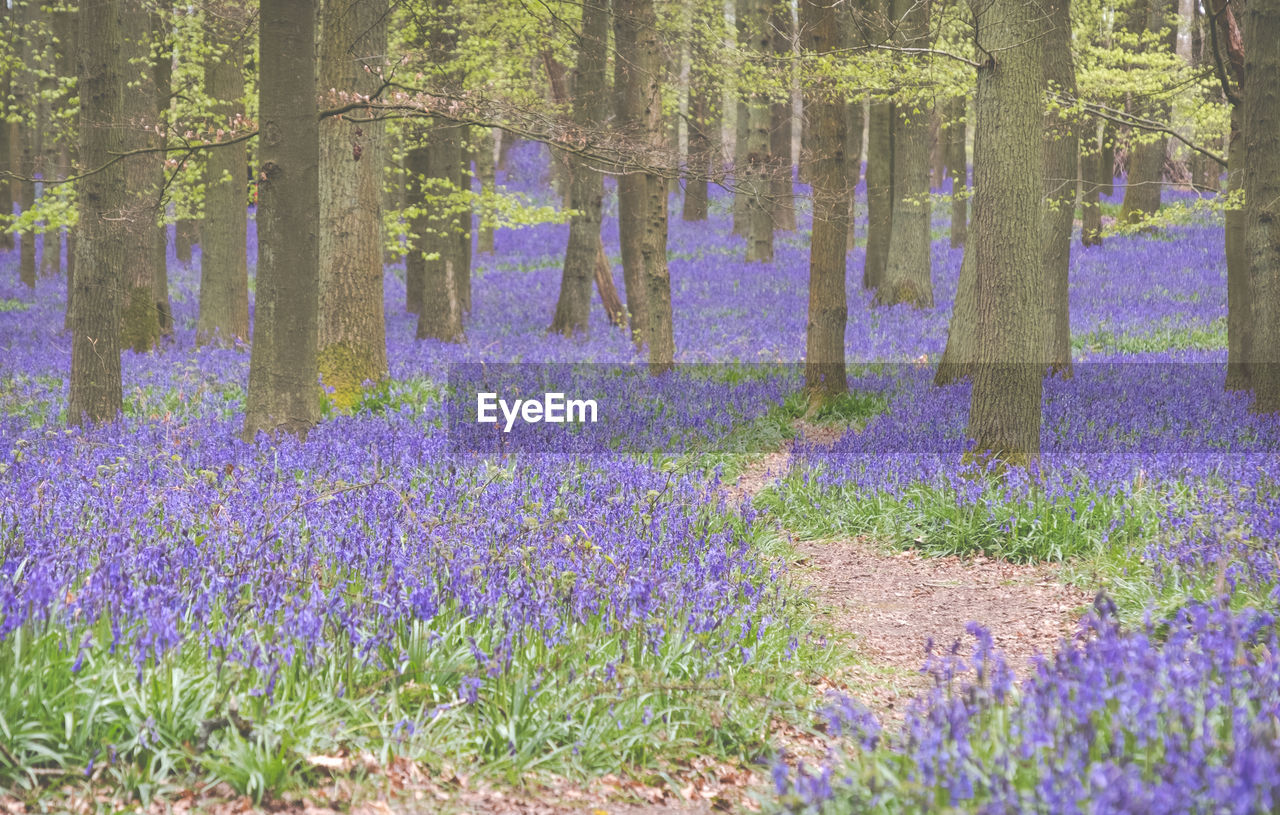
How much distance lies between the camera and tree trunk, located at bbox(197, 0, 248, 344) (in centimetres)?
1662

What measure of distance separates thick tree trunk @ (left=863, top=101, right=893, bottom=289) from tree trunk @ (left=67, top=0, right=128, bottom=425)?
12601mm

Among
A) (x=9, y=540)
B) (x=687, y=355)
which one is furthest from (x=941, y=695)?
(x=687, y=355)

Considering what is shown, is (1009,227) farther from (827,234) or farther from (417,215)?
(417,215)

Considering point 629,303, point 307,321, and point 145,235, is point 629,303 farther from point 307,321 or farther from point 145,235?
point 307,321

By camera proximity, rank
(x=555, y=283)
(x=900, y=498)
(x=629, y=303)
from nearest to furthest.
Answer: (x=900, y=498), (x=629, y=303), (x=555, y=283)

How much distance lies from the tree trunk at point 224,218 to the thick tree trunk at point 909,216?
11076 mm

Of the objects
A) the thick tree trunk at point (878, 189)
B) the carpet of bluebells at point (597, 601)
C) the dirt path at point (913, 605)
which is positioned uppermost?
the thick tree trunk at point (878, 189)

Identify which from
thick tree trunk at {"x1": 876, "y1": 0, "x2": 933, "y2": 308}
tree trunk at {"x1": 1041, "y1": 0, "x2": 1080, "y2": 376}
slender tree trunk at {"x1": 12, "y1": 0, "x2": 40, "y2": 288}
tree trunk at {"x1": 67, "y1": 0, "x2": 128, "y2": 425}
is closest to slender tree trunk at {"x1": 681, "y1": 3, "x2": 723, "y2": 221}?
thick tree trunk at {"x1": 876, "y1": 0, "x2": 933, "y2": 308}

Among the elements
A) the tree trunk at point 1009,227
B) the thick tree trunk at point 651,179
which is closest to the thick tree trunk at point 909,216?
the thick tree trunk at point 651,179

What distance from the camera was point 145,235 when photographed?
53.3 feet

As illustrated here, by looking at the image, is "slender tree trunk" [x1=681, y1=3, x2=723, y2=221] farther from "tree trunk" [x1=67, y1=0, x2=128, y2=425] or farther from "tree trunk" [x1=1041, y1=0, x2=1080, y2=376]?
"tree trunk" [x1=67, y1=0, x2=128, y2=425]

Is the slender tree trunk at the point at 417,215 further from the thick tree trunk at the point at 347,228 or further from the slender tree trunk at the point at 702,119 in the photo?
the thick tree trunk at the point at 347,228

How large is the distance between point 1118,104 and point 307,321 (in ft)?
56.3

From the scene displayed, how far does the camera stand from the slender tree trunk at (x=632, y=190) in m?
13.8
